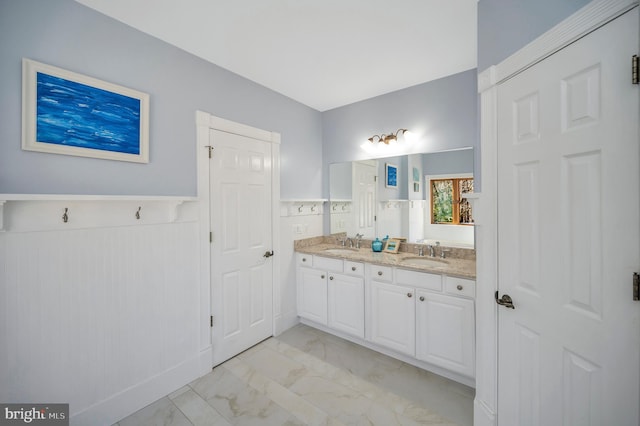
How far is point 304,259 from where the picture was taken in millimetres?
2908

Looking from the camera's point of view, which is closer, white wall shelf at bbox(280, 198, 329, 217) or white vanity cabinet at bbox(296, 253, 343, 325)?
white vanity cabinet at bbox(296, 253, 343, 325)

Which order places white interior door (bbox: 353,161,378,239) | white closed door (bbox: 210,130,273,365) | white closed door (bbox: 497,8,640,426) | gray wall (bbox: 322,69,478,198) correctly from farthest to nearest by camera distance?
white interior door (bbox: 353,161,378,239), gray wall (bbox: 322,69,478,198), white closed door (bbox: 210,130,273,365), white closed door (bbox: 497,8,640,426)

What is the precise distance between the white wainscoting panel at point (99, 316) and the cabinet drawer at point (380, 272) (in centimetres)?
150

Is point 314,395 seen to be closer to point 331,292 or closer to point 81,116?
point 331,292

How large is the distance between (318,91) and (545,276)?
2.49m

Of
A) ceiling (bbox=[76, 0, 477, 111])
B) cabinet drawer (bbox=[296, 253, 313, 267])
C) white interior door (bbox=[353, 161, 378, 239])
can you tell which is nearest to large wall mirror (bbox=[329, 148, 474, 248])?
white interior door (bbox=[353, 161, 378, 239])

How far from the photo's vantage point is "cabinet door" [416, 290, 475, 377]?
6.19 feet

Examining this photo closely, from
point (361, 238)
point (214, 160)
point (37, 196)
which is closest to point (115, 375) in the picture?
point (37, 196)

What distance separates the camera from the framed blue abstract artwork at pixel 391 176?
2.83 m

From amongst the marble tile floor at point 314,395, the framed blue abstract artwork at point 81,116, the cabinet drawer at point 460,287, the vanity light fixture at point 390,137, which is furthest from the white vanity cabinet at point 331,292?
the framed blue abstract artwork at point 81,116

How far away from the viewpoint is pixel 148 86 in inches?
72.1

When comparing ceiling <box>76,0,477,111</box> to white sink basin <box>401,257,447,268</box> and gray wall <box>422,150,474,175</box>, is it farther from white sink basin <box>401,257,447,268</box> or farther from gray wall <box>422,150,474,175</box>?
white sink basin <box>401,257,447,268</box>

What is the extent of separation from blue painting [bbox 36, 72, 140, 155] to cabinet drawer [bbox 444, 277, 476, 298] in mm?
2436

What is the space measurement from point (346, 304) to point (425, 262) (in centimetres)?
86
